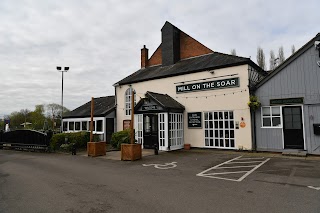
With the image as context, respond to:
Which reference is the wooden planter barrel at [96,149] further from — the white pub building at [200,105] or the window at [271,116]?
the window at [271,116]

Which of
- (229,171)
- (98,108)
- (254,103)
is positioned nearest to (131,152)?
(229,171)

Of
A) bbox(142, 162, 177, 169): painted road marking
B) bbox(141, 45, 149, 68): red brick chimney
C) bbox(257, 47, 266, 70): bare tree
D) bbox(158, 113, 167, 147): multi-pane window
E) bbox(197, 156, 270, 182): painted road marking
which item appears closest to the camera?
bbox(197, 156, 270, 182): painted road marking

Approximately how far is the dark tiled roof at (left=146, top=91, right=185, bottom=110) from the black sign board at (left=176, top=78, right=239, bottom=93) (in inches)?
35.8

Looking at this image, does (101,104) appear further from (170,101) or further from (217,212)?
(217,212)

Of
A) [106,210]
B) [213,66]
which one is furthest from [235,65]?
[106,210]

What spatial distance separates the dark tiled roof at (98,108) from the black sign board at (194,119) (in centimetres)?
738

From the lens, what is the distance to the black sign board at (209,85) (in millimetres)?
13133

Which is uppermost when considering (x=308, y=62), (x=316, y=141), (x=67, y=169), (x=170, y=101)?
(x=308, y=62)

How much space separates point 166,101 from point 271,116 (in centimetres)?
626

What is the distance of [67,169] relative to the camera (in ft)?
29.3

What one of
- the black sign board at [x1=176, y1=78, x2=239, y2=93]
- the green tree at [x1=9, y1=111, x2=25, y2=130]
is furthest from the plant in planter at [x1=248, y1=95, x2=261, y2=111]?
the green tree at [x1=9, y1=111, x2=25, y2=130]

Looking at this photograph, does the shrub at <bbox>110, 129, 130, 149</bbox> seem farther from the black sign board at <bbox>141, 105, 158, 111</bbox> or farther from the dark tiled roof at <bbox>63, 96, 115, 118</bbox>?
the dark tiled roof at <bbox>63, 96, 115, 118</bbox>

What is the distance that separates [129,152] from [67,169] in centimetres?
282

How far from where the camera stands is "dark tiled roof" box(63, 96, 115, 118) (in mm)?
18953
